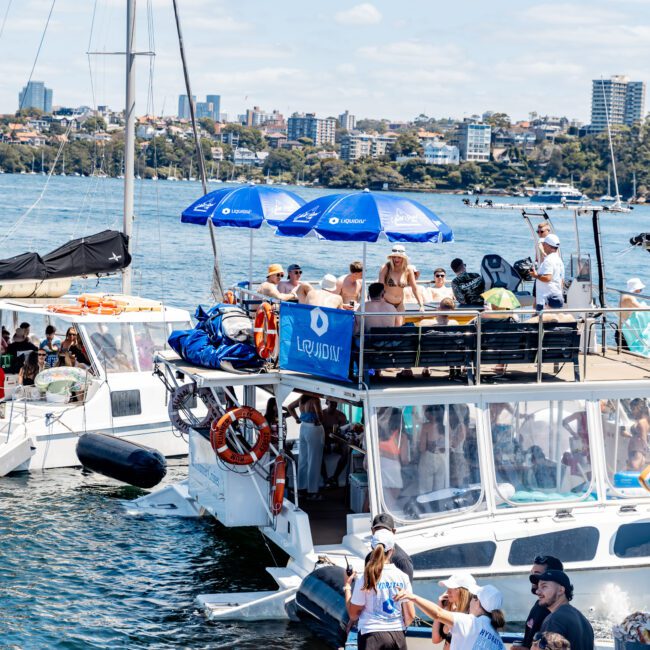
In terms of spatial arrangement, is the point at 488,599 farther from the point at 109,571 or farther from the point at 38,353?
the point at 38,353

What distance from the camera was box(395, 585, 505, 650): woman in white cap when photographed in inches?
385

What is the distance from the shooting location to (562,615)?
9.66m

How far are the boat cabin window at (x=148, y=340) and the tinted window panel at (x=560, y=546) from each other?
409 inches

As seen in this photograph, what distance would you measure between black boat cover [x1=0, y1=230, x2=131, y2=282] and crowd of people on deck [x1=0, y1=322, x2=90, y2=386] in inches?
43.2

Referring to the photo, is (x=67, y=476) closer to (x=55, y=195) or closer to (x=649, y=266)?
(x=649, y=266)

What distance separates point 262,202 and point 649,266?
185ft

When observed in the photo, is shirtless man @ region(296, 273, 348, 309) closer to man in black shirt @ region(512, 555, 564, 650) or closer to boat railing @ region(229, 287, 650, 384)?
boat railing @ region(229, 287, 650, 384)

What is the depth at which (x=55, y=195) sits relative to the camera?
11744cm

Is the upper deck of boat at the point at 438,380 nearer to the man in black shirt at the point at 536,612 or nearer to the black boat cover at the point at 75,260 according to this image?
the man in black shirt at the point at 536,612

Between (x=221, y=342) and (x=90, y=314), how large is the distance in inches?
315

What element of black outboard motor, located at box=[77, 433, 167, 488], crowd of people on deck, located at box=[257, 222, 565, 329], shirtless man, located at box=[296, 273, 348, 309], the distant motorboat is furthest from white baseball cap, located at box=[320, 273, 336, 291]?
black outboard motor, located at box=[77, 433, 167, 488]

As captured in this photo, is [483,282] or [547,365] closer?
[547,365]

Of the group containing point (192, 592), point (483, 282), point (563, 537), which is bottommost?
point (192, 592)

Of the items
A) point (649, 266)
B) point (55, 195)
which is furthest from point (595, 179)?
point (55, 195)
